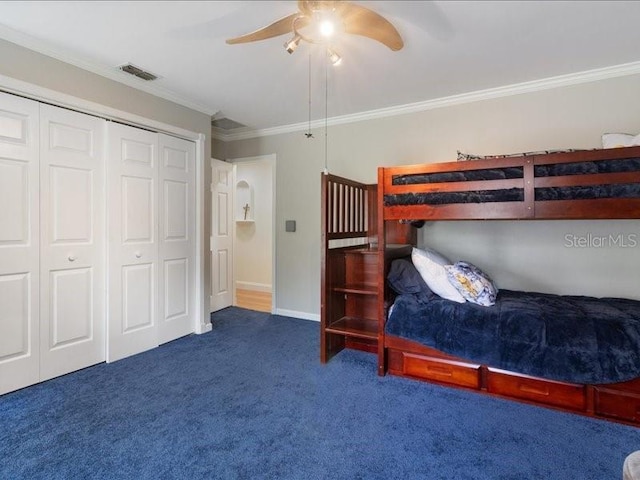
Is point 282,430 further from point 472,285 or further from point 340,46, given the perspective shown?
point 340,46

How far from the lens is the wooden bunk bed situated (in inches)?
79.7

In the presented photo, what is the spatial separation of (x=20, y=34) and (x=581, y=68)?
4.07 meters

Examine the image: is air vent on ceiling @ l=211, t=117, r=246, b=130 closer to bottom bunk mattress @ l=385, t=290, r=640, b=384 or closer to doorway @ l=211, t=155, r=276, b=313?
doorway @ l=211, t=155, r=276, b=313

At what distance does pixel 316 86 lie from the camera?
308 centimetres

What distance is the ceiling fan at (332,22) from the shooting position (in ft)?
5.43

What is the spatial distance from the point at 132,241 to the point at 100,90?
125 centimetres

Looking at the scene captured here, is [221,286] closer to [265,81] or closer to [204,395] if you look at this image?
[204,395]

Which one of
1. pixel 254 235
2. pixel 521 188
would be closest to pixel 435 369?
pixel 521 188

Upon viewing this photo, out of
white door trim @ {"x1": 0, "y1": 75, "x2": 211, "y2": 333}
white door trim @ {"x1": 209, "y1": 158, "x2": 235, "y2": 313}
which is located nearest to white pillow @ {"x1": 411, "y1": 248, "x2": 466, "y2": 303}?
white door trim @ {"x1": 0, "y1": 75, "x2": 211, "y2": 333}

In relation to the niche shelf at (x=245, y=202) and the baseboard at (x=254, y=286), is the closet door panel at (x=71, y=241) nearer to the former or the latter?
the baseboard at (x=254, y=286)

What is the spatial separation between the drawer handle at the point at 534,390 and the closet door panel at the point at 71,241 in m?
3.22

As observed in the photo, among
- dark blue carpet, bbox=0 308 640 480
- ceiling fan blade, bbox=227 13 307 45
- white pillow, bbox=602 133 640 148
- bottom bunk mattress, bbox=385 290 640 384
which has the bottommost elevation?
dark blue carpet, bbox=0 308 640 480

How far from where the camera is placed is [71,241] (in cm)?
264

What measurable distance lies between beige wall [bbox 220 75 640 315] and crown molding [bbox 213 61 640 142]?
1.7 inches
